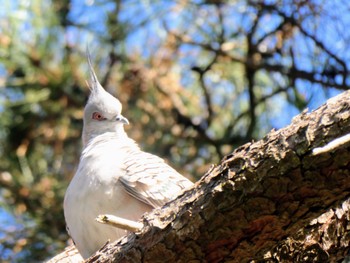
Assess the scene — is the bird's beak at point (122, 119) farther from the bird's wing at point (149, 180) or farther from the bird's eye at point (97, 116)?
the bird's wing at point (149, 180)

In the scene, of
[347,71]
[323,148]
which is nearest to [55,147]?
[347,71]

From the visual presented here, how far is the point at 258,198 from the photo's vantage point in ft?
8.73

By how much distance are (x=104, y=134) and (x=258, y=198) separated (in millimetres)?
2191

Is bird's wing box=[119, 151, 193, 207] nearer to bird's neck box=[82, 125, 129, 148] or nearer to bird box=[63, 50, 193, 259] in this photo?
bird box=[63, 50, 193, 259]

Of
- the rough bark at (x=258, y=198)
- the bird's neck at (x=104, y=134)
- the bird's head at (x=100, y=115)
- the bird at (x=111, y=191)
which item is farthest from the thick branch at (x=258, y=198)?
the bird's head at (x=100, y=115)

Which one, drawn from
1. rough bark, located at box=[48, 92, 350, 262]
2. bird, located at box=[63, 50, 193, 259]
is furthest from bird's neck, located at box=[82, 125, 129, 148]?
rough bark, located at box=[48, 92, 350, 262]

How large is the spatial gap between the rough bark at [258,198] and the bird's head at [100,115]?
5.90 ft

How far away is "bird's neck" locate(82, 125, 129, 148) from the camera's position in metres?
4.69

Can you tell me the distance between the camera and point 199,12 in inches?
253

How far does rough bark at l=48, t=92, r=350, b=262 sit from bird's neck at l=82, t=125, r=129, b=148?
1678 millimetres

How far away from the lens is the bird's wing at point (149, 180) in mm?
3984

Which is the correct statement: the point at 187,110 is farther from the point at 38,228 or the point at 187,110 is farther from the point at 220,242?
the point at 220,242

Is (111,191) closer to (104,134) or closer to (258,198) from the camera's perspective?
(104,134)

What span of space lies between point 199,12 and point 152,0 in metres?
0.41
